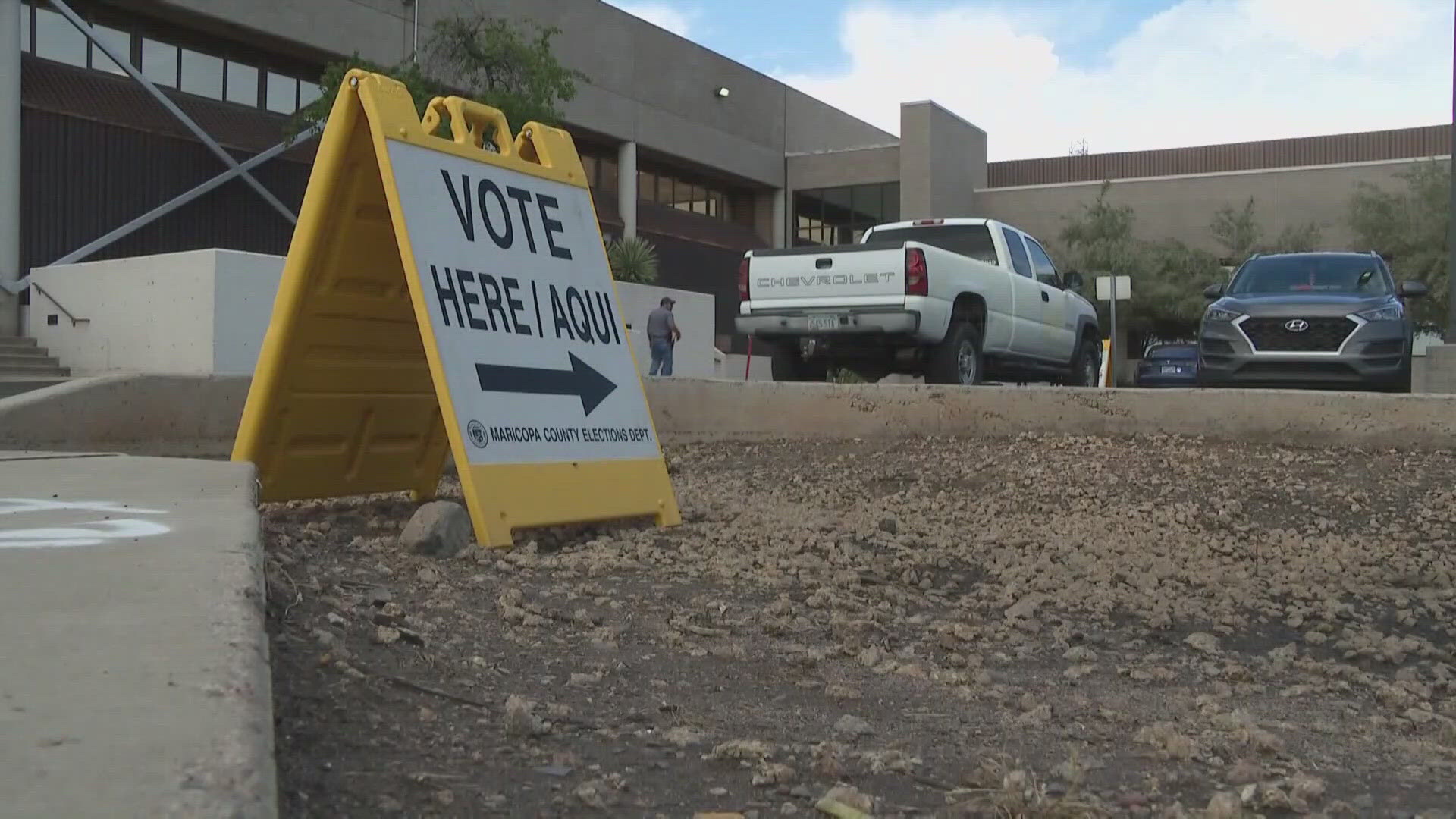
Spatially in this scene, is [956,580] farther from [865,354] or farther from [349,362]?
[865,354]

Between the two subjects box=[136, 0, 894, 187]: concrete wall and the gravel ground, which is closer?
the gravel ground

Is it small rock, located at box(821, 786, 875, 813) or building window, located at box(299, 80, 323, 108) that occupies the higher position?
building window, located at box(299, 80, 323, 108)

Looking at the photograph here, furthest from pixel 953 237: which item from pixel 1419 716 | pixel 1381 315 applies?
pixel 1419 716

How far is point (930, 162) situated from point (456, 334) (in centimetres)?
3346

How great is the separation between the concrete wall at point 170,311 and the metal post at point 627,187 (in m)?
15.4

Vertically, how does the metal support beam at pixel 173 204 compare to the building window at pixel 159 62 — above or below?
below

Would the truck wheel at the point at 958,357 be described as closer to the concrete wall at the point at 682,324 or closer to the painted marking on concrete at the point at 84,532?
the painted marking on concrete at the point at 84,532

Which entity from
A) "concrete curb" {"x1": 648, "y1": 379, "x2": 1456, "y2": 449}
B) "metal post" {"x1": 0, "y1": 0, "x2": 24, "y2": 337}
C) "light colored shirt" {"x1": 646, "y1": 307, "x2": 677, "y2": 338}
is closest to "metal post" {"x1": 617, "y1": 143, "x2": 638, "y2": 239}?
"light colored shirt" {"x1": 646, "y1": 307, "x2": 677, "y2": 338}

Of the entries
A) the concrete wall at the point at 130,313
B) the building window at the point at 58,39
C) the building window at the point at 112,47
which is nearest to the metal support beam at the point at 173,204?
the concrete wall at the point at 130,313

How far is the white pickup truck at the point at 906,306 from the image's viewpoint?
11469mm

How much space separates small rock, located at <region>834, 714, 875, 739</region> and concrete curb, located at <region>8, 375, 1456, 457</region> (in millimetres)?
5315

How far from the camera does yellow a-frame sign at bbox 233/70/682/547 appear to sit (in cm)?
520

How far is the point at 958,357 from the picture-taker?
12008 millimetres

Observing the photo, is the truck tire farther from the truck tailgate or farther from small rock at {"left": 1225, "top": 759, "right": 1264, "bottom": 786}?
small rock at {"left": 1225, "top": 759, "right": 1264, "bottom": 786}
